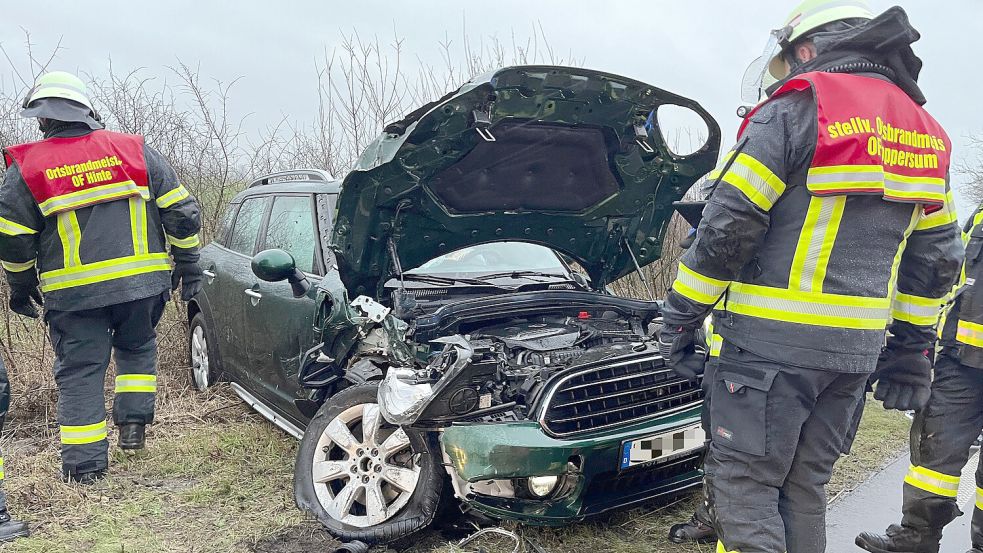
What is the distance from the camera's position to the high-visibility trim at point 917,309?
8.33 feet

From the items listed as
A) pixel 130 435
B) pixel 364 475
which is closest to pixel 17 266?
pixel 130 435

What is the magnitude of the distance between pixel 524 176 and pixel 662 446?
63.6 inches

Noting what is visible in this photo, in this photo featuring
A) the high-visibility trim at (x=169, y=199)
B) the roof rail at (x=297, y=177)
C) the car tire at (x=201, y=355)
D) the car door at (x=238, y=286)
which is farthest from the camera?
the car tire at (x=201, y=355)

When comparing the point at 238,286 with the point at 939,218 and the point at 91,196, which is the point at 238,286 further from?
the point at 939,218

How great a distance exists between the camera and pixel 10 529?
3346 mm

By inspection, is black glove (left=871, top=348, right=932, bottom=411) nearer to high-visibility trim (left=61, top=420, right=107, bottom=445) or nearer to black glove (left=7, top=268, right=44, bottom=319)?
high-visibility trim (left=61, top=420, right=107, bottom=445)

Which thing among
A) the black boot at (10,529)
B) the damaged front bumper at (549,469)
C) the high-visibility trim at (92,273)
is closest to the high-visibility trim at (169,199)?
the high-visibility trim at (92,273)

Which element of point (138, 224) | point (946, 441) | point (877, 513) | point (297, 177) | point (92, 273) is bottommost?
→ point (877, 513)

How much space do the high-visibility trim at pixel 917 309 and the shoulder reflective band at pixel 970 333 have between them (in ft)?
1.68

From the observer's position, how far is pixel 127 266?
155 inches

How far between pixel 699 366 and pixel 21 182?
3509 mm

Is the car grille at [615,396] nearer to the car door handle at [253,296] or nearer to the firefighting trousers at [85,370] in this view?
the car door handle at [253,296]

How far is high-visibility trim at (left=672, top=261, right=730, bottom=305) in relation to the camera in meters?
2.24

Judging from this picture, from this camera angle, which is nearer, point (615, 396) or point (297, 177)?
point (615, 396)
